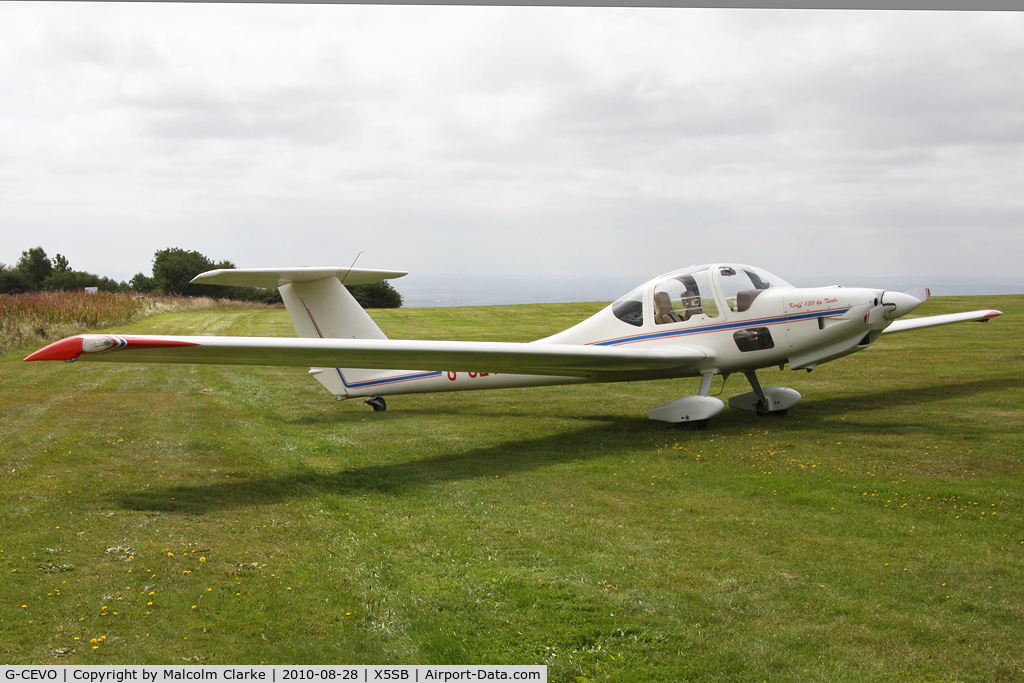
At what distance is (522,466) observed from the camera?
7.54 meters

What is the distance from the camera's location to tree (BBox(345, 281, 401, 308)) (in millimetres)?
58812

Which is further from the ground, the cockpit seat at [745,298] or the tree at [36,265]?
the tree at [36,265]

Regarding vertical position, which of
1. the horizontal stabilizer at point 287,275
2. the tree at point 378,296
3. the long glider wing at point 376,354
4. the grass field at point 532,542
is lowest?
the grass field at point 532,542

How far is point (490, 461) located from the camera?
25.6 ft

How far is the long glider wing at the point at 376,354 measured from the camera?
19.3 ft

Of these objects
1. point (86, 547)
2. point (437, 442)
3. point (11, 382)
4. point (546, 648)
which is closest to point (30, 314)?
point (11, 382)

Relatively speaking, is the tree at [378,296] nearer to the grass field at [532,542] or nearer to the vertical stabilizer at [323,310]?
the vertical stabilizer at [323,310]

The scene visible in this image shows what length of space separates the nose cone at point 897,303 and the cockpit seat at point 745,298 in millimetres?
1480

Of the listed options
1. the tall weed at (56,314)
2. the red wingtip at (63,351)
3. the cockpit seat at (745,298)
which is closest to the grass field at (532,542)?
the red wingtip at (63,351)

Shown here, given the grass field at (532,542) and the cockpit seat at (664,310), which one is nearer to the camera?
the grass field at (532,542)

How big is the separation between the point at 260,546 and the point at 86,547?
1.17 metres

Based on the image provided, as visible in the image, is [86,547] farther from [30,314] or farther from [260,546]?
[30,314]

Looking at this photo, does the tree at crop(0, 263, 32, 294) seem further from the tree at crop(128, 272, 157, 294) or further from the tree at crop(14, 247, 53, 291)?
the tree at crop(128, 272, 157, 294)

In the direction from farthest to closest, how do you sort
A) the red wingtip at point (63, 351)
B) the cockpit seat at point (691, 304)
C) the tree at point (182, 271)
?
the tree at point (182, 271) → the cockpit seat at point (691, 304) → the red wingtip at point (63, 351)
